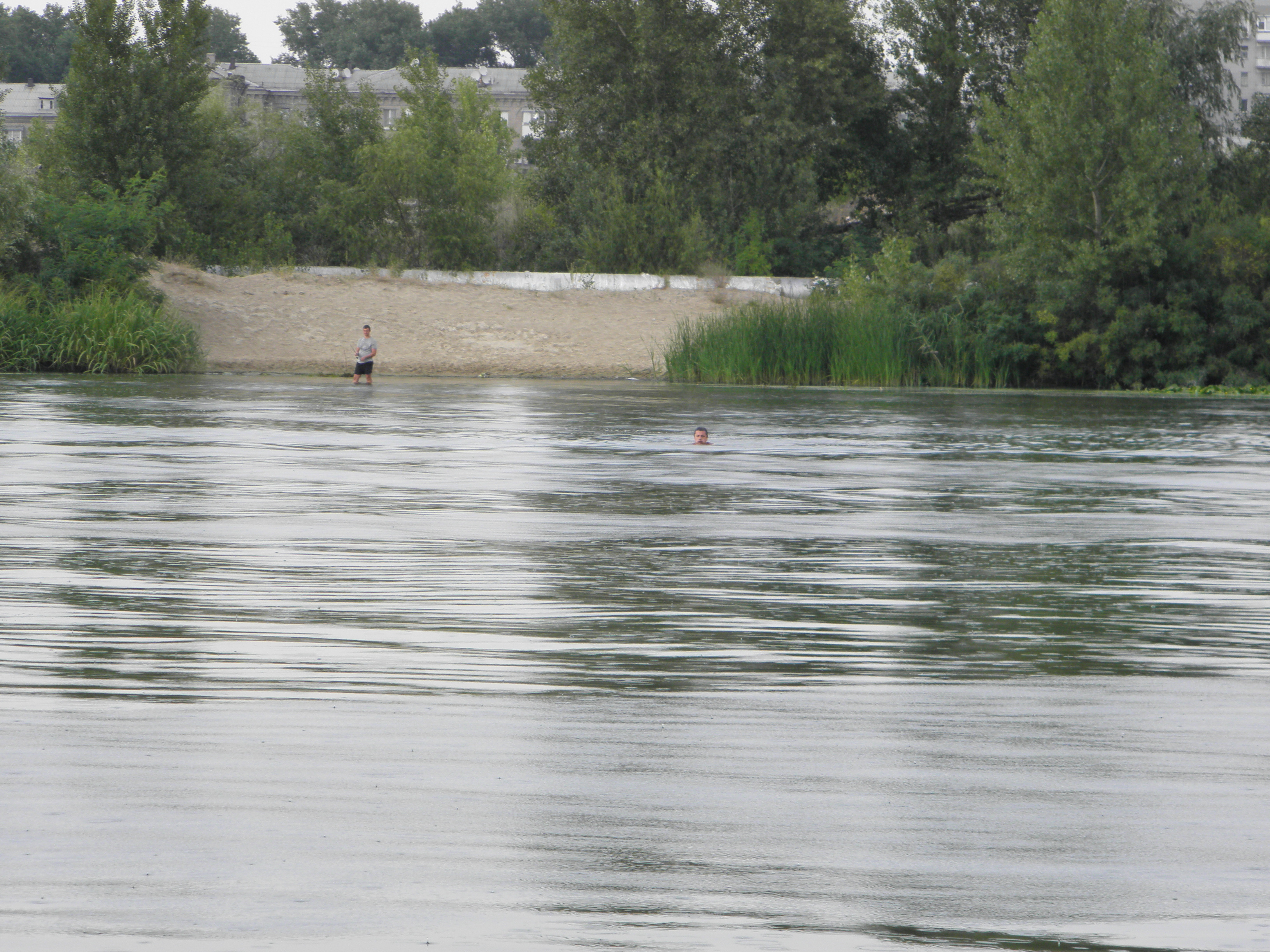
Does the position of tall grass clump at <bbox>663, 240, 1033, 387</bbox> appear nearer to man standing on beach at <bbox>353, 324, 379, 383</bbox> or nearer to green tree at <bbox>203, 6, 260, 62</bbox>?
man standing on beach at <bbox>353, 324, 379, 383</bbox>

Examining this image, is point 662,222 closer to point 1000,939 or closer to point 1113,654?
point 1113,654

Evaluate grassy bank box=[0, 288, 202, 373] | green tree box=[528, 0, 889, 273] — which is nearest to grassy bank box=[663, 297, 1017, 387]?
grassy bank box=[0, 288, 202, 373]

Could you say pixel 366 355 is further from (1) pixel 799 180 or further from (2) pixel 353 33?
(2) pixel 353 33

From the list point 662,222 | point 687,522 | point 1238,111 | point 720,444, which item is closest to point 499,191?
point 662,222

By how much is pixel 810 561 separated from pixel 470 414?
56.9ft

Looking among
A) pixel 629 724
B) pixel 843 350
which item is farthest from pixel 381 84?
pixel 629 724

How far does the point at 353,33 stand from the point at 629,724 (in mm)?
162424

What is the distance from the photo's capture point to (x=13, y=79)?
6053 inches

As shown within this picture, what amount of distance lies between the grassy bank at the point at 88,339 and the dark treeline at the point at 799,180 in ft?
6.60

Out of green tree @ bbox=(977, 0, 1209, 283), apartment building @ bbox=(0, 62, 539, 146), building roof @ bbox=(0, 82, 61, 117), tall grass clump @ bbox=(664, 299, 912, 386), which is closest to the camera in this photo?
tall grass clump @ bbox=(664, 299, 912, 386)

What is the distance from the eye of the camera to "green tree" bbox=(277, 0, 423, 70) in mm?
160625

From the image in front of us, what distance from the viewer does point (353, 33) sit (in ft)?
527

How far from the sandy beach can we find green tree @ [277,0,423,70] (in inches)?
4246

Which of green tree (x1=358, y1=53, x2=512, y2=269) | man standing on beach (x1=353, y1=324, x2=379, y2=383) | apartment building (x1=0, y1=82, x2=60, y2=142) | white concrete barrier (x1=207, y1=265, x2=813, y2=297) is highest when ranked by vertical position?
apartment building (x1=0, y1=82, x2=60, y2=142)
